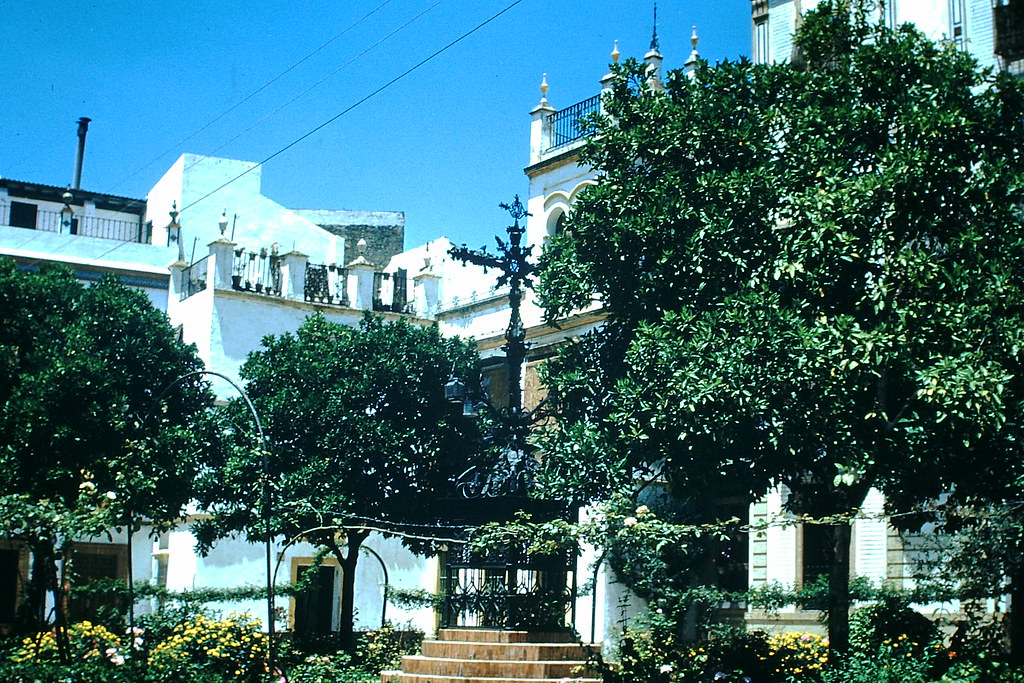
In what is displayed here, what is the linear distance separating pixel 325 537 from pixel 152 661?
10032 millimetres

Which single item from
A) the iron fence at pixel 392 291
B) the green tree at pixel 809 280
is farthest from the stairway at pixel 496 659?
the iron fence at pixel 392 291

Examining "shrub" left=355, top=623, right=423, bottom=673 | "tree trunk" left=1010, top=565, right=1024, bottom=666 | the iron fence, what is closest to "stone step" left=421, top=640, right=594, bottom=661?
"shrub" left=355, top=623, right=423, bottom=673

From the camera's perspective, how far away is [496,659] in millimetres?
19234

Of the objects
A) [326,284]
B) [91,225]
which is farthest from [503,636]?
[91,225]

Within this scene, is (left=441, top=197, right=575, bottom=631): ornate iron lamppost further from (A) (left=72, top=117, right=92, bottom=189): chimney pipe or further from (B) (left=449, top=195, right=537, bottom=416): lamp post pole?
(A) (left=72, top=117, right=92, bottom=189): chimney pipe

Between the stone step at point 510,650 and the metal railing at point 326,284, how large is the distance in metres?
20.3

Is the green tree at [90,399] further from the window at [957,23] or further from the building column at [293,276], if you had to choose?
the window at [957,23]

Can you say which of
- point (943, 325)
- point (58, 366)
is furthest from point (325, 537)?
point (943, 325)

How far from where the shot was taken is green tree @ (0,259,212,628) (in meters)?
27.8

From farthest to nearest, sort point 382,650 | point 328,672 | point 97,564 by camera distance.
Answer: point 97,564 → point 382,650 → point 328,672

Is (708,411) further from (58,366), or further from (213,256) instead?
(213,256)

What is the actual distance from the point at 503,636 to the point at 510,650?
10.6 inches

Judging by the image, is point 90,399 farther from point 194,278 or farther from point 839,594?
point 839,594

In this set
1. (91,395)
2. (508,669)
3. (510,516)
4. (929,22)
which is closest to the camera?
(508,669)
